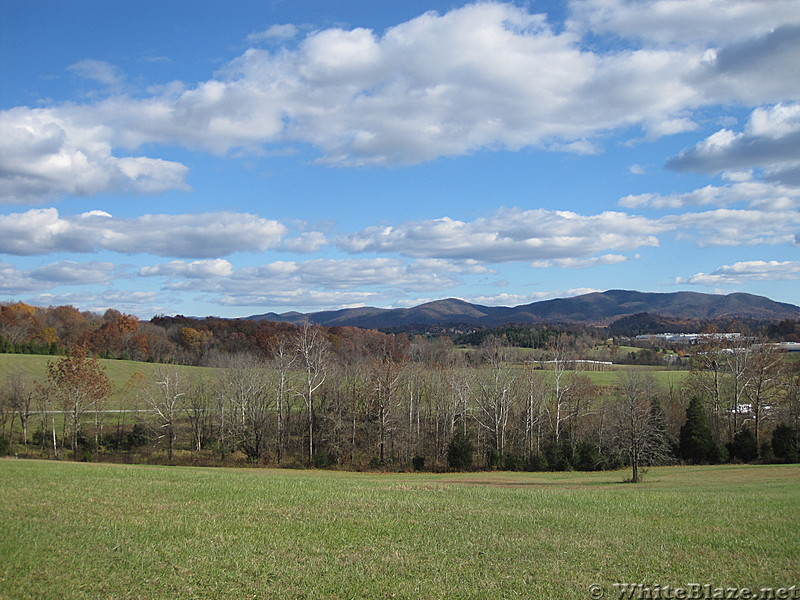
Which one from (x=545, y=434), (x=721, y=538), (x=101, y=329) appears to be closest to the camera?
(x=721, y=538)

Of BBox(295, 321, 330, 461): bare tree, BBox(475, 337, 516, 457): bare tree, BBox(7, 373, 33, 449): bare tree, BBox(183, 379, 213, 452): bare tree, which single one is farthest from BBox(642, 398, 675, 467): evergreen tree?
BBox(7, 373, 33, 449): bare tree

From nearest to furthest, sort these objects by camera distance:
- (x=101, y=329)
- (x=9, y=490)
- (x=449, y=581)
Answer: (x=449, y=581), (x=9, y=490), (x=101, y=329)

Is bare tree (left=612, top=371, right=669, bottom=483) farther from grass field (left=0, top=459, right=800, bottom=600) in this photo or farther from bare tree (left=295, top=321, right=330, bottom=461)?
bare tree (left=295, top=321, right=330, bottom=461)

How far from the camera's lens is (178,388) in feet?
214

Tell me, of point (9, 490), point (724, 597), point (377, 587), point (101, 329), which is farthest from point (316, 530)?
point (101, 329)

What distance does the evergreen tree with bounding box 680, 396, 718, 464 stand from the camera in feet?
177

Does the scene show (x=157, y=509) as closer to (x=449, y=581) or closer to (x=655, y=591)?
(x=449, y=581)

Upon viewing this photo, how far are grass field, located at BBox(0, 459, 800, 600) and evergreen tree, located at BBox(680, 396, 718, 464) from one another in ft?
126

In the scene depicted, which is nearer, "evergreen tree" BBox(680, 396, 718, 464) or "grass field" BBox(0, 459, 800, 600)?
"grass field" BBox(0, 459, 800, 600)


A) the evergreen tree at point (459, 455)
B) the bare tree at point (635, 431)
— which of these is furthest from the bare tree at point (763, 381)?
the evergreen tree at point (459, 455)

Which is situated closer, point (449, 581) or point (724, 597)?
point (724, 597)

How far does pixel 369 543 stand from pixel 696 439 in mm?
51700

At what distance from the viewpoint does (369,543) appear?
1269 cm

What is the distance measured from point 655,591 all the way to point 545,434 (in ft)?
186
